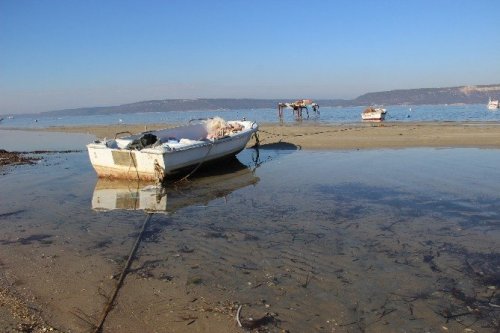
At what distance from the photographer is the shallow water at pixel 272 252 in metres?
4.66

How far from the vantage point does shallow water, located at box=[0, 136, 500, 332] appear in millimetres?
4656

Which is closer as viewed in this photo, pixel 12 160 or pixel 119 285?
pixel 119 285

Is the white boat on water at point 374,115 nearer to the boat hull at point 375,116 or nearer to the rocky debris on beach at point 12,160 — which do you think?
the boat hull at point 375,116

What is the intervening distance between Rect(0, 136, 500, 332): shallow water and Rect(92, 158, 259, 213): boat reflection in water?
0.27ft

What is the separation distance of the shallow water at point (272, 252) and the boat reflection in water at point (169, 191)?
82 millimetres

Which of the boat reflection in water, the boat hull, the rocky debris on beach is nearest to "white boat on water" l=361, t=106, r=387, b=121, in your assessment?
the boat hull

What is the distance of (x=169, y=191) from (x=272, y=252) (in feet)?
18.0

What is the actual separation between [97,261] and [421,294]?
436 cm

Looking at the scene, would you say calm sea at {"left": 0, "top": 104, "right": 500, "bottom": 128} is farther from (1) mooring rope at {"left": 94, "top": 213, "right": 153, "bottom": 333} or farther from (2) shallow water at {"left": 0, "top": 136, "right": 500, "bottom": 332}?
(1) mooring rope at {"left": 94, "top": 213, "right": 153, "bottom": 333}

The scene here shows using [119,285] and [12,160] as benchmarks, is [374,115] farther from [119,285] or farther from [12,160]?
[119,285]

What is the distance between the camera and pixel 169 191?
1140cm

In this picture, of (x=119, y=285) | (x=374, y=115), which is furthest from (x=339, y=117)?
(x=119, y=285)

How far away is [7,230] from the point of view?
8.09 meters

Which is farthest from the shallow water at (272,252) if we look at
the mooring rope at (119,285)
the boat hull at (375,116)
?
the boat hull at (375,116)
